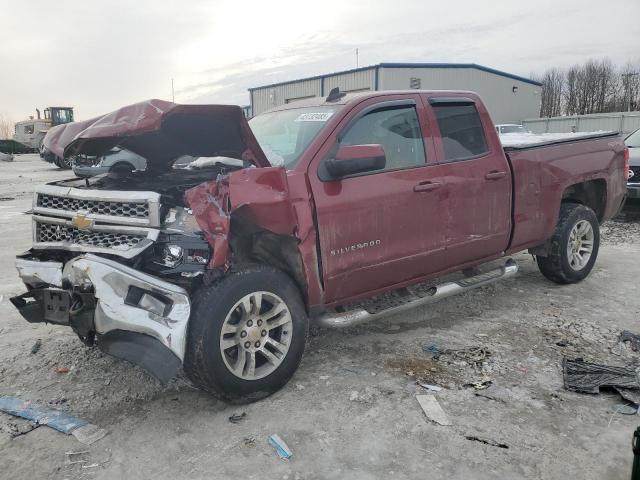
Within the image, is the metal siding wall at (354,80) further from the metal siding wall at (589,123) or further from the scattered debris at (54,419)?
the scattered debris at (54,419)

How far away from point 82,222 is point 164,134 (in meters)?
0.76

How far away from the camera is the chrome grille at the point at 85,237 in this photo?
301 centimetres

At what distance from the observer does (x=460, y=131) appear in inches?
173

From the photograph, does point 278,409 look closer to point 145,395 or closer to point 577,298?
point 145,395

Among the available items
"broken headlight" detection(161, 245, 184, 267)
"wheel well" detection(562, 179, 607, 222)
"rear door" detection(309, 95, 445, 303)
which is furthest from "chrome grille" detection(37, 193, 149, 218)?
"wheel well" detection(562, 179, 607, 222)

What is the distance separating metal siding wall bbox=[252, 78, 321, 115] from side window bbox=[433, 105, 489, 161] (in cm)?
2628

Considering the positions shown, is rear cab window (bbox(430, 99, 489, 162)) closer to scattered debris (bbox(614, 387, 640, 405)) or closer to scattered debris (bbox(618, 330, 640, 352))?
scattered debris (bbox(618, 330, 640, 352))

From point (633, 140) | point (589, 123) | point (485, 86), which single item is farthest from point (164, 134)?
point (589, 123)

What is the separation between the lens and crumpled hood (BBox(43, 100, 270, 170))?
296cm

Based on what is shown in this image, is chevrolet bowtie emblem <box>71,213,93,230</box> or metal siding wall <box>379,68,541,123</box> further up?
metal siding wall <box>379,68,541,123</box>

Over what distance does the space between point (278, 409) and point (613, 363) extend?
240 cm

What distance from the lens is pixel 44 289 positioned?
3.12 meters

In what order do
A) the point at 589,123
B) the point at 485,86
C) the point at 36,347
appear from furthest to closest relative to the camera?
1. the point at 589,123
2. the point at 485,86
3. the point at 36,347

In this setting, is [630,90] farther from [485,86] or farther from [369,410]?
[369,410]
